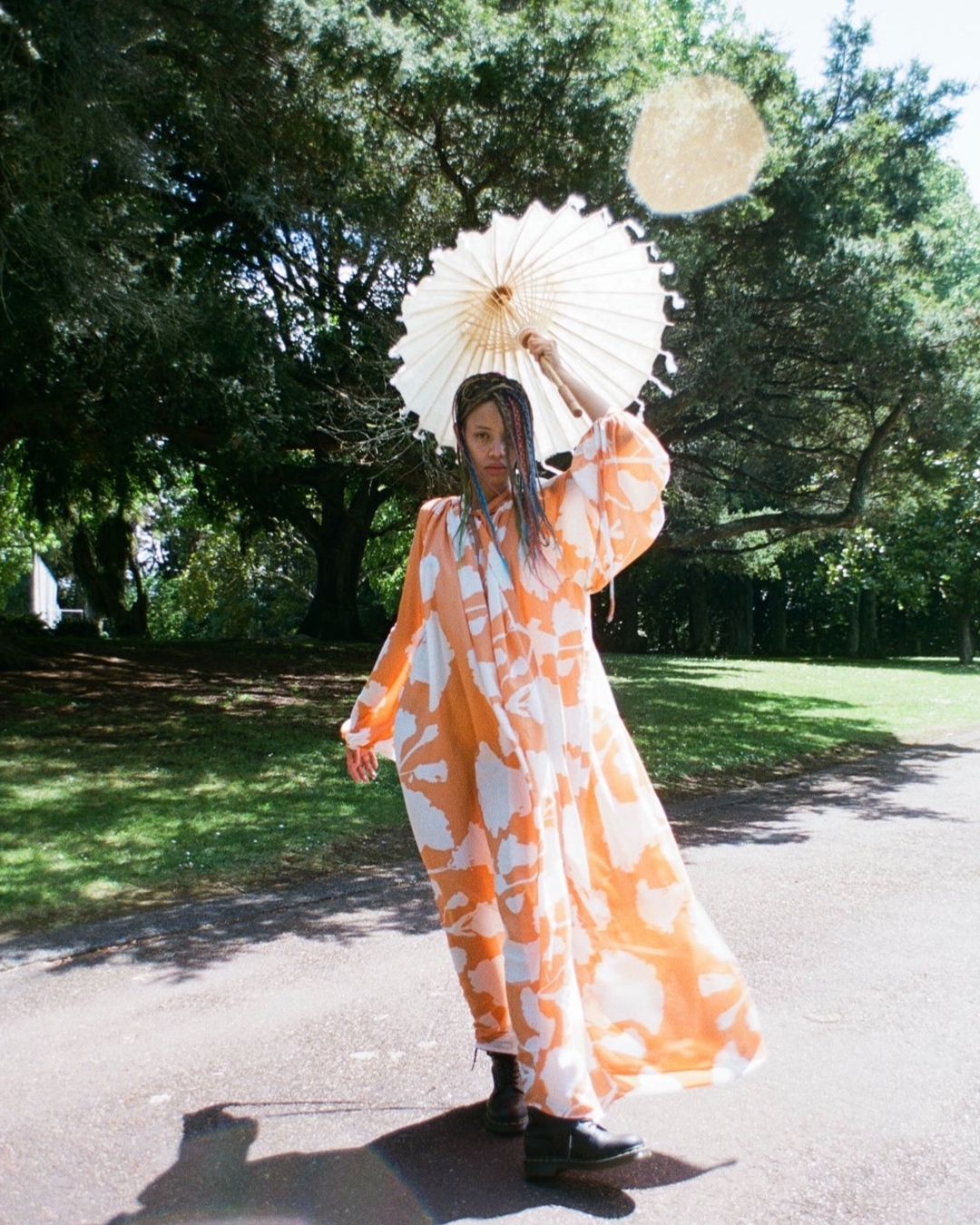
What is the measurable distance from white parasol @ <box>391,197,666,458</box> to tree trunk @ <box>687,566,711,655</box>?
101 feet

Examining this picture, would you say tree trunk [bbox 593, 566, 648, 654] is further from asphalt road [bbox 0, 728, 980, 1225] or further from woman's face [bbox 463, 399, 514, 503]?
woman's face [bbox 463, 399, 514, 503]

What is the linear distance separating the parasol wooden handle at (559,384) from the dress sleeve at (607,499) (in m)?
0.16

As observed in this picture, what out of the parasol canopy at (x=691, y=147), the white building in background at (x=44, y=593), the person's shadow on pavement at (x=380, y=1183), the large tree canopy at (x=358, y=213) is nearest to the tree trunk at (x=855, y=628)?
the large tree canopy at (x=358, y=213)

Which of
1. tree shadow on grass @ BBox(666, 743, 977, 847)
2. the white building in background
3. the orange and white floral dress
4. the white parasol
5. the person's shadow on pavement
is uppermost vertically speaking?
the white building in background

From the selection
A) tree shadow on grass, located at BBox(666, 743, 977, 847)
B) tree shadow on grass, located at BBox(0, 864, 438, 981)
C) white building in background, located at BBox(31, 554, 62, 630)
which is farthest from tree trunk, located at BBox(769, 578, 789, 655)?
tree shadow on grass, located at BBox(0, 864, 438, 981)

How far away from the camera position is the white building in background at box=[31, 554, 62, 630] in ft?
144

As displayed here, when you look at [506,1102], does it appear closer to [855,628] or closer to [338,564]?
[338,564]

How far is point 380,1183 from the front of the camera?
2971 mm

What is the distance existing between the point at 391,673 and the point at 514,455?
79 cm

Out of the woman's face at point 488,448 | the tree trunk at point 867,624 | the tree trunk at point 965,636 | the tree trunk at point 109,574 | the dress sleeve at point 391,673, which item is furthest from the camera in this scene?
the tree trunk at point 867,624

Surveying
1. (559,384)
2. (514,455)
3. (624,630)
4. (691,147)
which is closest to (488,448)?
(514,455)

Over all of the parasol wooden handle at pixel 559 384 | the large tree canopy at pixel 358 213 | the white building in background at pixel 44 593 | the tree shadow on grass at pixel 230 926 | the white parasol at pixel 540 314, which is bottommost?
the tree shadow on grass at pixel 230 926

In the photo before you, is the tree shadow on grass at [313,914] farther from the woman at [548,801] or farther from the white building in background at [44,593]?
the white building in background at [44,593]

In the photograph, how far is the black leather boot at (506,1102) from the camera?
10.7 ft
